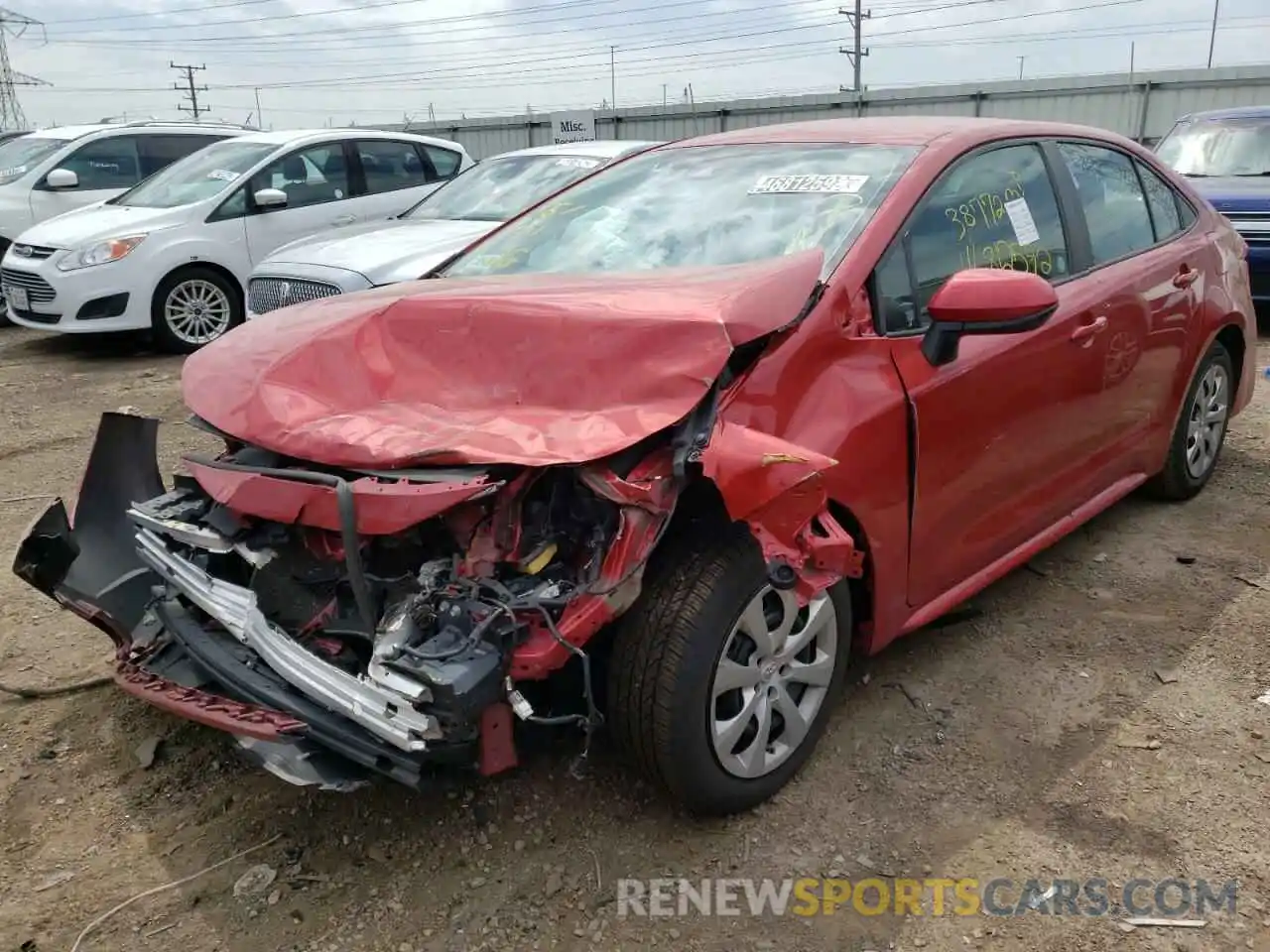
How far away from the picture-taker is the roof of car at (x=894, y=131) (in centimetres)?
316

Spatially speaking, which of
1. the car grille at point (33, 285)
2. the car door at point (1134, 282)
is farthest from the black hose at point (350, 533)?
the car grille at point (33, 285)

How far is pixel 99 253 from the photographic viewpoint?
25.4ft

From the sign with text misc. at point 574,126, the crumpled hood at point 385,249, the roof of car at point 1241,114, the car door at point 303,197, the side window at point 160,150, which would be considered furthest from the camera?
the sign with text misc. at point 574,126

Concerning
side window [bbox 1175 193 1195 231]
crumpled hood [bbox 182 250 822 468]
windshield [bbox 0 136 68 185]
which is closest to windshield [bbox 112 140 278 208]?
windshield [bbox 0 136 68 185]

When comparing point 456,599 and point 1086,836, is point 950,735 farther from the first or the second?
point 456,599

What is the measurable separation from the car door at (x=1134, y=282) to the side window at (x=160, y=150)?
9.35m

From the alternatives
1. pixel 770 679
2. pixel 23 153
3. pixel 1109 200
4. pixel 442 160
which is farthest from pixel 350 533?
pixel 23 153

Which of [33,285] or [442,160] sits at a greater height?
[442,160]

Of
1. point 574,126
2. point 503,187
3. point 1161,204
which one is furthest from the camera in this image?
point 574,126

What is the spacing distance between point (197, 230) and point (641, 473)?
7.01 m

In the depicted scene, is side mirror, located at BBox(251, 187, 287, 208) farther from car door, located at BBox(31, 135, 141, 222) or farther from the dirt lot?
the dirt lot

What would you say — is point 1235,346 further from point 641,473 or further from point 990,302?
point 641,473

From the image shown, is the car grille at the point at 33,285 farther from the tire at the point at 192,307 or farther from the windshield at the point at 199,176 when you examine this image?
the windshield at the point at 199,176

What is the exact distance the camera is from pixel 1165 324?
381 centimetres
